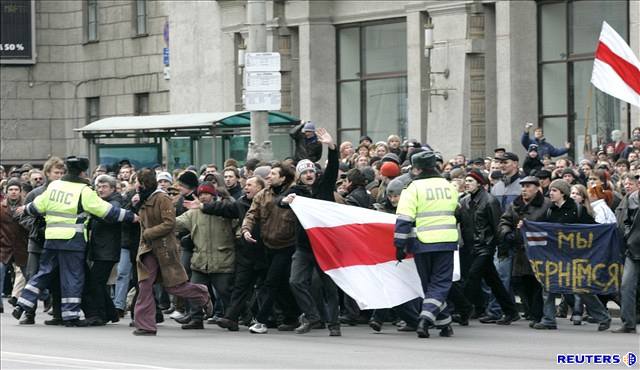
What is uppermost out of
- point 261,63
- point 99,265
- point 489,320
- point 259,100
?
point 261,63

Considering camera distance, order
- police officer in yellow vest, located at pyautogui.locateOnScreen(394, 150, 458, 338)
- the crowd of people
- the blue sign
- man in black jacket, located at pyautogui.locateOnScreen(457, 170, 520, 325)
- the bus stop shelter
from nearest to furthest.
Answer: police officer in yellow vest, located at pyautogui.locateOnScreen(394, 150, 458, 338), the crowd of people, man in black jacket, located at pyautogui.locateOnScreen(457, 170, 520, 325), the bus stop shelter, the blue sign

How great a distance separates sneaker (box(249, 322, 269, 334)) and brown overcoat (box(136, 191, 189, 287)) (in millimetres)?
938

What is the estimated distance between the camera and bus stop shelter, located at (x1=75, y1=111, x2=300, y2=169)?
93.9 feet

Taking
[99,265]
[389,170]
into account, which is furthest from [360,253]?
[99,265]

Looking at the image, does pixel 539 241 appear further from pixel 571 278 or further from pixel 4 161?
pixel 4 161

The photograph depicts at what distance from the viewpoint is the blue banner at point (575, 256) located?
18.1m

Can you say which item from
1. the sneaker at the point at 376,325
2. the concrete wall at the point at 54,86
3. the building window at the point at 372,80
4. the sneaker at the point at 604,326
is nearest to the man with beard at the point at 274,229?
the sneaker at the point at 376,325

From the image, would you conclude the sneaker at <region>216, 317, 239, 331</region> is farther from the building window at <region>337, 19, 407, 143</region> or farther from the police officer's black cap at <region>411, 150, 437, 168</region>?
the building window at <region>337, 19, 407, 143</region>

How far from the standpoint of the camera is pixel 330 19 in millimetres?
34312

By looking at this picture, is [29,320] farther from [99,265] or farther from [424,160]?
[424,160]

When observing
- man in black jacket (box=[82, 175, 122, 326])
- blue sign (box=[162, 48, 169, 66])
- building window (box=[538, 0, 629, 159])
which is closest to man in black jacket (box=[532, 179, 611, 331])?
man in black jacket (box=[82, 175, 122, 326])

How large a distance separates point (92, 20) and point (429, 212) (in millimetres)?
30094

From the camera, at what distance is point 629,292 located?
17578 millimetres

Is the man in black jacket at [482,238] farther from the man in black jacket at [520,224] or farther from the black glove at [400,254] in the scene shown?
the black glove at [400,254]
